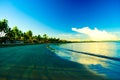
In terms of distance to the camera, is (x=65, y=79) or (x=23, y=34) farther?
(x=23, y=34)

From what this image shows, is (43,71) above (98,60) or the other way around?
above

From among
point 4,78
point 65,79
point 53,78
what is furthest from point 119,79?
Result: point 4,78

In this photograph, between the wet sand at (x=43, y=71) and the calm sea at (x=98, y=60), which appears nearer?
the wet sand at (x=43, y=71)

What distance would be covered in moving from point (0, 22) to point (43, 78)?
4293 inches

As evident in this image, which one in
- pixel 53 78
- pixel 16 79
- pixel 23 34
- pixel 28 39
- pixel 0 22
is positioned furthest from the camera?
pixel 28 39

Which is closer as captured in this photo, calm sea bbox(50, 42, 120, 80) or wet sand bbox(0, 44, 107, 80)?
wet sand bbox(0, 44, 107, 80)

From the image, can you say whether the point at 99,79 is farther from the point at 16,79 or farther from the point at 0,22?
the point at 0,22

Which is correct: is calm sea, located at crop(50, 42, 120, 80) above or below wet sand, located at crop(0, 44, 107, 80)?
below

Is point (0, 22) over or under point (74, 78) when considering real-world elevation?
over

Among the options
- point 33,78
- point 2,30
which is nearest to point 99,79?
point 33,78

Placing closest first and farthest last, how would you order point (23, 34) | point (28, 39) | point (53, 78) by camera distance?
point (53, 78)
point (23, 34)
point (28, 39)

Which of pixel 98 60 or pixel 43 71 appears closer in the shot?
pixel 43 71

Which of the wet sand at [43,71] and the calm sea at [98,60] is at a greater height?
the wet sand at [43,71]

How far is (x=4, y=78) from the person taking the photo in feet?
28.0
